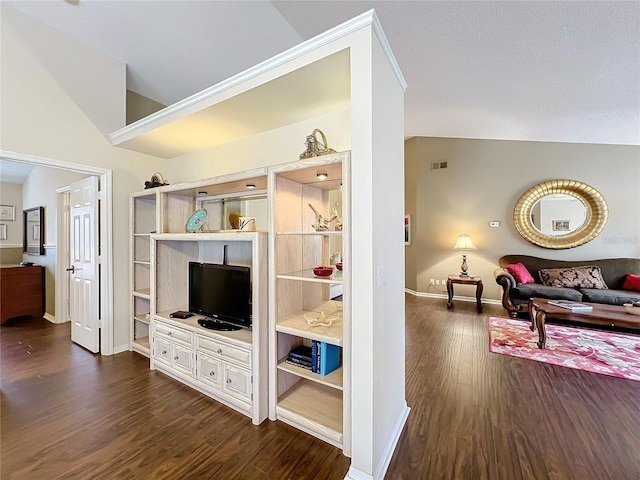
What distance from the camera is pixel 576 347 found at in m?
3.29

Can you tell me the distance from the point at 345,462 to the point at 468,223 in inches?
209

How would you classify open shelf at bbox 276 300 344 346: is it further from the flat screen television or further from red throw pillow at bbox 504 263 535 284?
red throw pillow at bbox 504 263 535 284

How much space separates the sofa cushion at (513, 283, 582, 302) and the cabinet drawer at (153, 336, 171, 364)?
4.93 meters

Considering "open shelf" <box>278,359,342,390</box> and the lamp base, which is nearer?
"open shelf" <box>278,359,342,390</box>

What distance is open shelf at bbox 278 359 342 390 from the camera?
1797 millimetres

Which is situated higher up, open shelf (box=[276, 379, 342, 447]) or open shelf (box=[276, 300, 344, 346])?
open shelf (box=[276, 300, 344, 346])

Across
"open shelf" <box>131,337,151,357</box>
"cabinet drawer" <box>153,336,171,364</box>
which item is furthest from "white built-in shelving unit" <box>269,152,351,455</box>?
"open shelf" <box>131,337,151,357</box>

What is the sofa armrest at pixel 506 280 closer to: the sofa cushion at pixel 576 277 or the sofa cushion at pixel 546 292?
the sofa cushion at pixel 546 292

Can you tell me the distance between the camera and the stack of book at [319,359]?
6.18 ft

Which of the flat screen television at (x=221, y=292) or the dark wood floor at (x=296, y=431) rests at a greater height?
the flat screen television at (x=221, y=292)

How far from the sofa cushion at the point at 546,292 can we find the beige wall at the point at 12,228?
8800 millimetres

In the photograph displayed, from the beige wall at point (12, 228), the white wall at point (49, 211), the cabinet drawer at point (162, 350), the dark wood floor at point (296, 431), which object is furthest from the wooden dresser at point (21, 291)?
the cabinet drawer at point (162, 350)

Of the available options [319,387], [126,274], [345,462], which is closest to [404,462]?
[345,462]

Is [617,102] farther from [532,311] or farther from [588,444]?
[588,444]
